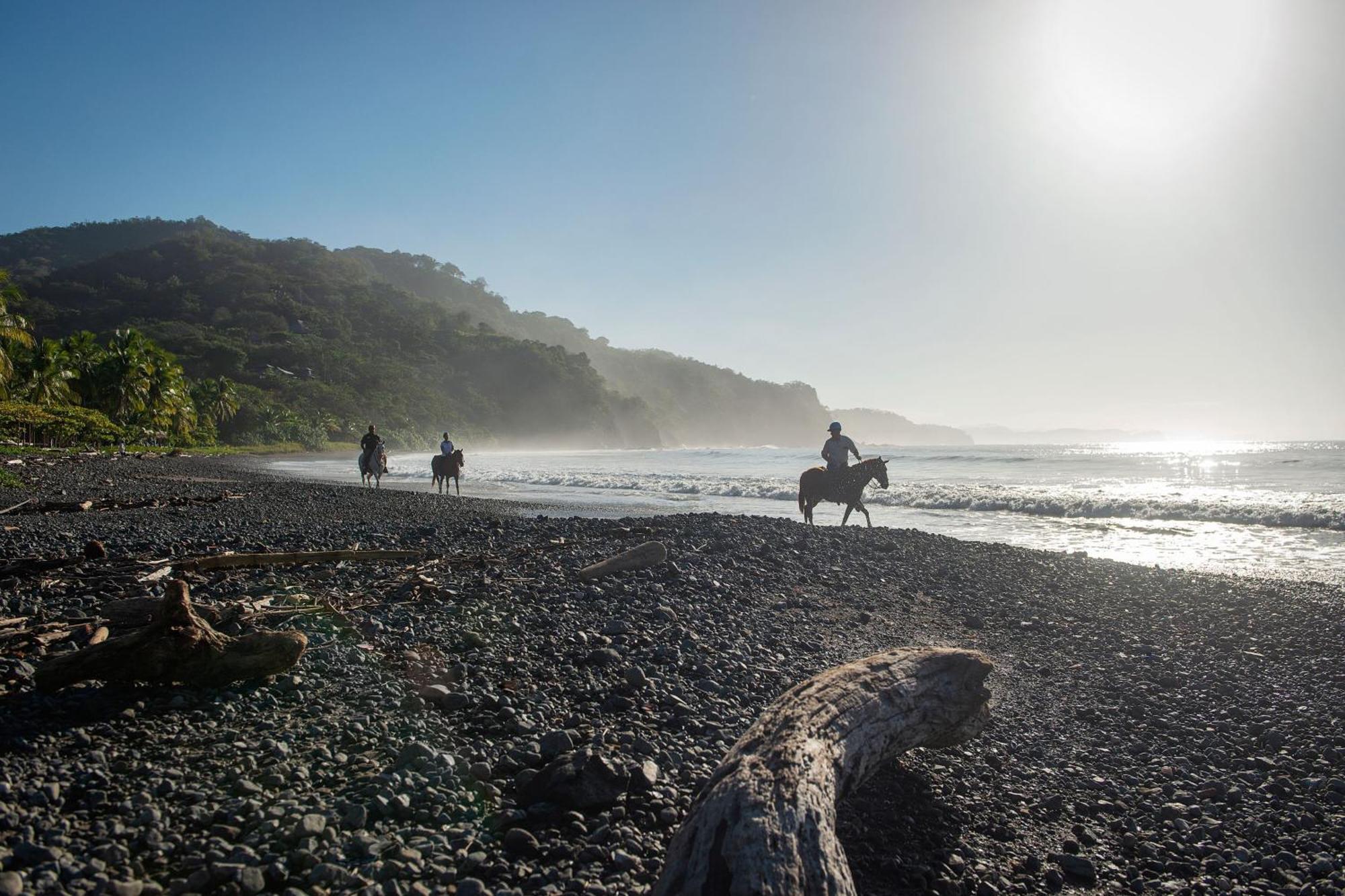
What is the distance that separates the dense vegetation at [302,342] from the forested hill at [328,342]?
0.28 metres

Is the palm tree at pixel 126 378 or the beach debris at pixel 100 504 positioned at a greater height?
the palm tree at pixel 126 378

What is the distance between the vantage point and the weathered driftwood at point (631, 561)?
7.98m

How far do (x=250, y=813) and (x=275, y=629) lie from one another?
2.57 meters

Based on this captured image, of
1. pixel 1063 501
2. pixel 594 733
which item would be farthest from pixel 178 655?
pixel 1063 501

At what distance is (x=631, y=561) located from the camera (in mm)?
8336

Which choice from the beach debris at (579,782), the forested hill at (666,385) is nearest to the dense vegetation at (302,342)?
the forested hill at (666,385)

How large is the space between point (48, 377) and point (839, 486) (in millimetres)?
48189

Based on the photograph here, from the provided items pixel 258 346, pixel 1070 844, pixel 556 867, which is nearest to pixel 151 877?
pixel 556 867

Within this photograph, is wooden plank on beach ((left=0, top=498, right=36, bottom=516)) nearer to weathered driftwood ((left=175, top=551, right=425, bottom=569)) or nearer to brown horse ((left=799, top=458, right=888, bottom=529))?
A: weathered driftwood ((left=175, top=551, right=425, bottom=569))

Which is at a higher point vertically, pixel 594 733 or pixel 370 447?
pixel 370 447

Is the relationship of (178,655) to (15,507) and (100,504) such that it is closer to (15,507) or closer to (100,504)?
(15,507)

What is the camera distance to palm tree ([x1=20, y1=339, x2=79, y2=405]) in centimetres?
3891

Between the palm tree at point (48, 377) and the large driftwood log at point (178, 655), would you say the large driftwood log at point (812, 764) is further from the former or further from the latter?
the palm tree at point (48, 377)

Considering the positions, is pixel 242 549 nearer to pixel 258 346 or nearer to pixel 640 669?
pixel 640 669
